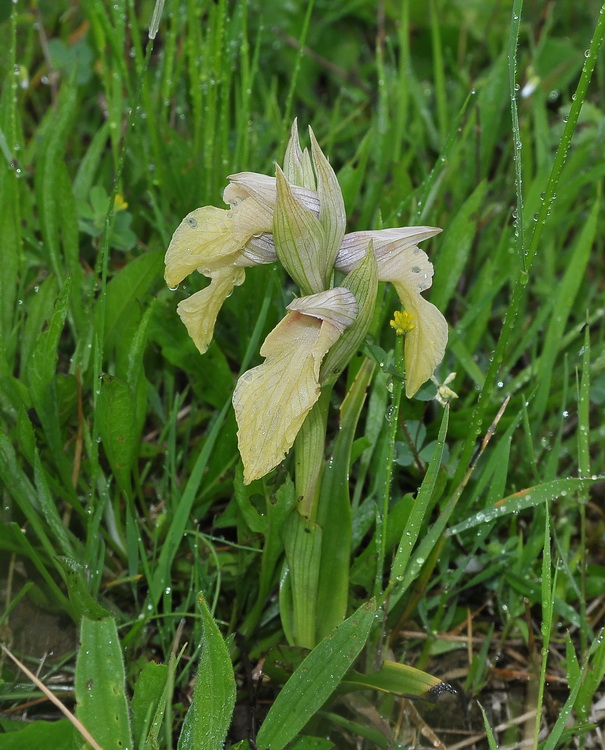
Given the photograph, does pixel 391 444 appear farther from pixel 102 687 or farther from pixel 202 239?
pixel 102 687

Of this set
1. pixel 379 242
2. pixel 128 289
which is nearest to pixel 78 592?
pixel 128 289

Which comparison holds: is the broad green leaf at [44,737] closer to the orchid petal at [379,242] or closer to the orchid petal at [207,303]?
the orchid petal at [207,303]

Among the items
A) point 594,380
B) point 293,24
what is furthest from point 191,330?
point 293,24

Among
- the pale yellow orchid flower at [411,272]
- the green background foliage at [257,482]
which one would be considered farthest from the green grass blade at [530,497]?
the pale yellow orchid flower at [411,272]

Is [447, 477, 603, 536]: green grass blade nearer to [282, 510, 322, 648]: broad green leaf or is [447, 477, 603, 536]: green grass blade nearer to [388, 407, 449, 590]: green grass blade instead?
[388, 407, 449, 590]: green grass blade

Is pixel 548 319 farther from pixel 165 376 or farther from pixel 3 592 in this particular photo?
pixel 3 592
